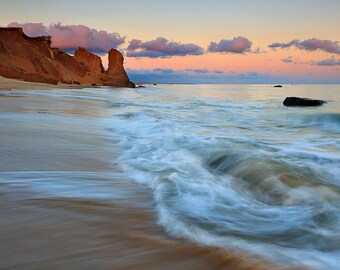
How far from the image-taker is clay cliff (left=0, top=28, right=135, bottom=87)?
4336 cm

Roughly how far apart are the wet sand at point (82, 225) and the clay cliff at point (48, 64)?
41.2m

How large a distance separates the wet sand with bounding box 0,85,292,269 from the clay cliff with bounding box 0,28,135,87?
41.2 m

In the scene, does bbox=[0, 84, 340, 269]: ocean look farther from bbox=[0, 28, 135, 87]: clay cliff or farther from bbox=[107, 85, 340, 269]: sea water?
bbox=[0, 28, 135, 87]: clay cliff

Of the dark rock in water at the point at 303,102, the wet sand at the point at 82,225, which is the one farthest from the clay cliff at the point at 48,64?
the wet sand at the point at 82,225

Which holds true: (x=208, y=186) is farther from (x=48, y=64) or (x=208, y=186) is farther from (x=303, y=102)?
(x=48, y=64)

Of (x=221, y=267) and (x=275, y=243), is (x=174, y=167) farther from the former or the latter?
(x=221, y=267)

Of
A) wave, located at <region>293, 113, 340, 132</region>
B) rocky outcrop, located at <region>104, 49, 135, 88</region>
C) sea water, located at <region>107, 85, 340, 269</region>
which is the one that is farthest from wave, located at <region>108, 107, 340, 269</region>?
rocky outcrop, located at <region>104, 49, 135, 88</region>

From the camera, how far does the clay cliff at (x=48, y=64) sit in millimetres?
43362

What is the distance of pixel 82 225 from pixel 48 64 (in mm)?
55944

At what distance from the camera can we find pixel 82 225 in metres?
1.79

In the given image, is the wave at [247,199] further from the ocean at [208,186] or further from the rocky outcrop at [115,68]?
the rocky outcrop at [115,68]

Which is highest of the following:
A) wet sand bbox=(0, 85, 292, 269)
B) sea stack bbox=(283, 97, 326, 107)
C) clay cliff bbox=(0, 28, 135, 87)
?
clay cliff bbox=(0, 28, 135, 87)

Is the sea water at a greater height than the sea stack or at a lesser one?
lesser

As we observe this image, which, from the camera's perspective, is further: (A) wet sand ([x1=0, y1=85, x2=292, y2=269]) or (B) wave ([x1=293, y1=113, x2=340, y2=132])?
(B) wave ([x1=293, y1=113, x2=340, y2=132])
